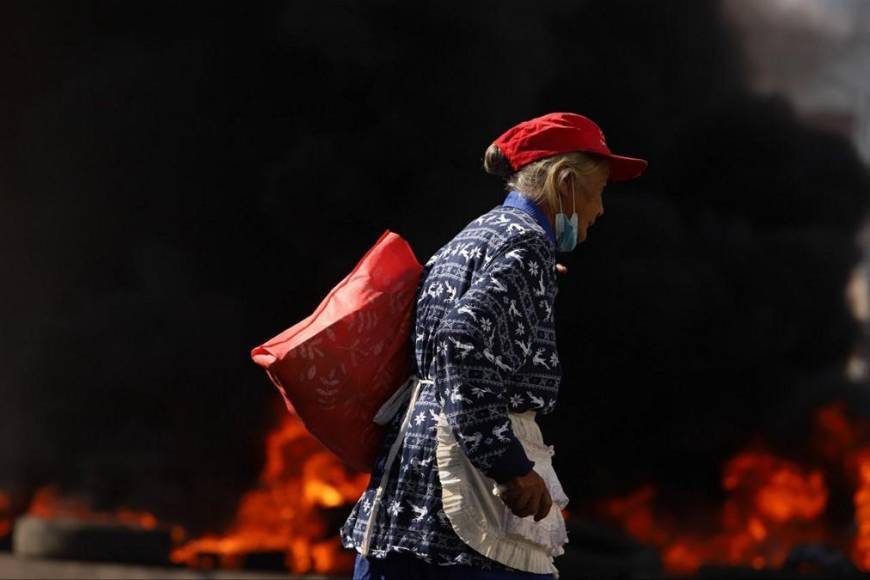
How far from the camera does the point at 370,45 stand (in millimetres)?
11539

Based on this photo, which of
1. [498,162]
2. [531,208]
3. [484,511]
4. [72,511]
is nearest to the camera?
[484,511]

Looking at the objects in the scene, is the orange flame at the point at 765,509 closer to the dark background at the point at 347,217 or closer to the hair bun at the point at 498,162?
the dark background at the point at 347,217

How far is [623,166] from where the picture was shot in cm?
301

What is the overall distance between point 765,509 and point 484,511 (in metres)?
8.40

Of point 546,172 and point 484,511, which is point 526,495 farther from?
point 546,172

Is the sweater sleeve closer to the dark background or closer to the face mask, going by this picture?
the face mask

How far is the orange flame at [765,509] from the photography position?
34.3 ft

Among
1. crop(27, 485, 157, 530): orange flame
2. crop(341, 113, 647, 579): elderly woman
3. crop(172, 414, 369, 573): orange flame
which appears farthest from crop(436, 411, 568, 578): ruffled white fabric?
crop(27, 485, 157, 530): orange flame

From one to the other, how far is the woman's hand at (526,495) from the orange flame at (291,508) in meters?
7.14

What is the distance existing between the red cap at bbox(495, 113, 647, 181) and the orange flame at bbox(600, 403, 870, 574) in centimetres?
793

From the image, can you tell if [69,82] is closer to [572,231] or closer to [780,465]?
[780,465]

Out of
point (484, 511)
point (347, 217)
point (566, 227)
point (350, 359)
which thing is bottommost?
point (484, 511)

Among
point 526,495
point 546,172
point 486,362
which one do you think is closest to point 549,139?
point 546,172

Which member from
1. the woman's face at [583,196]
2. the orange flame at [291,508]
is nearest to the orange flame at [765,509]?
the orange flame at [291,508]
